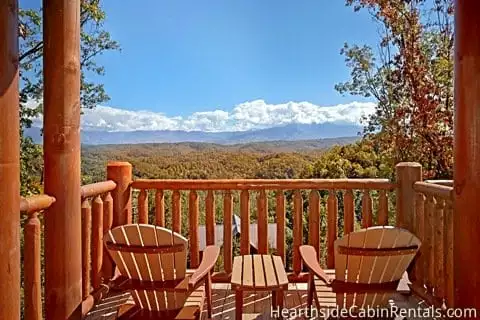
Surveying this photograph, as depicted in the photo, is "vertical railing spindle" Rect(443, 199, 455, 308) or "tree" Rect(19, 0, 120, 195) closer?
"vertical railing spindle" Rect(443, 199, 455, 308)

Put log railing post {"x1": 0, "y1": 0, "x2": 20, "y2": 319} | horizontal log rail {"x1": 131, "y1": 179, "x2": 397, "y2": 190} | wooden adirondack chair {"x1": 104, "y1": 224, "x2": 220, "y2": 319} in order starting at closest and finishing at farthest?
log railing post {"x1": 0, "y1": 0, "x2": 20, "y2": 319} → wooden adirondack chair {"x1": 104, "y1": 224, "x2": 220, "y2": 319} → horizontal log rail {"x1": 131, "y1": 179, "x2": 397, "y2": 190}

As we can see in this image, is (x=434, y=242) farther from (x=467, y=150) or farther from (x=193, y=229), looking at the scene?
(x=193, y=229)

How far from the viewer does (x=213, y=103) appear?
11383 millimetres

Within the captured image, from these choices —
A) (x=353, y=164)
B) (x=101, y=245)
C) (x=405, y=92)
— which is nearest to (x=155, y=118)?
(x=353, y=164)

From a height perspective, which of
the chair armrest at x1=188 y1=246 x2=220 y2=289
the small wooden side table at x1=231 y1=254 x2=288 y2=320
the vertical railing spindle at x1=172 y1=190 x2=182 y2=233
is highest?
the vertical railing spindle at x1=172 y1=190 x2=182 y2=233

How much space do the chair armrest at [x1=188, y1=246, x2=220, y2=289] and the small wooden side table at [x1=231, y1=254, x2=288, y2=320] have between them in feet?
0.59

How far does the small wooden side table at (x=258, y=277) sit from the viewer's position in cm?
287

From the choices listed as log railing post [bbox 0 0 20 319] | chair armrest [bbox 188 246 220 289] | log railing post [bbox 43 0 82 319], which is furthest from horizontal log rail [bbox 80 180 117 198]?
log railing post [bbox 0 0 20 319]

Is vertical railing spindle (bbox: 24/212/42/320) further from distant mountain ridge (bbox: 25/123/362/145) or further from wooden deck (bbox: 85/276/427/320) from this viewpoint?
distant mountain ridge (bbox: 25/123/362/145)

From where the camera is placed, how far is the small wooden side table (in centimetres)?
287

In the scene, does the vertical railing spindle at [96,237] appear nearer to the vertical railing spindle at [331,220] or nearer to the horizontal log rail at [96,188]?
the horizontal log rail at [96,188]

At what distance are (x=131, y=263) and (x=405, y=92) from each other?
5.44 metres

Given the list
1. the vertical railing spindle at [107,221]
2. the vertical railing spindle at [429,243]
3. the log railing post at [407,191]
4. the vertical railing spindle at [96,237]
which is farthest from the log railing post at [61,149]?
the log railing post at [407,191]

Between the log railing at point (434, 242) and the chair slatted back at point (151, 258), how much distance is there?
1.86 meters
